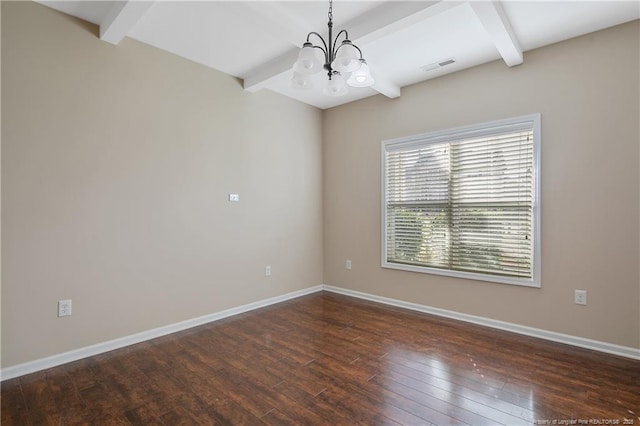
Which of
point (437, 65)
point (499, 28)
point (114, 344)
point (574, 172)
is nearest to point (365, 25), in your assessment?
point (499, 28)

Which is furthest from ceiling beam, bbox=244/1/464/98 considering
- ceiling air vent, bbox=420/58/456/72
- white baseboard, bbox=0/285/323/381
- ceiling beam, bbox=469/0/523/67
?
white baseboard, bbox=0/285/323/381

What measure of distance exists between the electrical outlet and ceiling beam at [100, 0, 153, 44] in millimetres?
2211

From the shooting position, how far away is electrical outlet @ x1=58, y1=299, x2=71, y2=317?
2541mm

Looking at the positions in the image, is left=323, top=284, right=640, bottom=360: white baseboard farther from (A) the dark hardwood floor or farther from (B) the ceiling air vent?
(B) the ceiling air vent

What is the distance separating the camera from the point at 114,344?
9.21ft

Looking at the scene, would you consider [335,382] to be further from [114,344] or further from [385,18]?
[385,18]

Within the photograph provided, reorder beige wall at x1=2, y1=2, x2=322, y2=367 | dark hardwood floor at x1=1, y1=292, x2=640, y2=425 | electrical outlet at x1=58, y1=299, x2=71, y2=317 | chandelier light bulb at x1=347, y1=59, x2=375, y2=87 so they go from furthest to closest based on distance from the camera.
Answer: electrical outlet at x1=58, y1=299, x2=71, y2=317, beige wall at x1=2, y1=2, x2=322, y2=367, chandelier light bulb at x1=347, y1=59, x2=375, y2=87, dark hardwood floor at x1=1, y1=292, x2=640, y2=425

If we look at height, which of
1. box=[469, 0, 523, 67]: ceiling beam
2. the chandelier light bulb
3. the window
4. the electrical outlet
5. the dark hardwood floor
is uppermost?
box=[469, 0, 523, 67]: ceiling beam

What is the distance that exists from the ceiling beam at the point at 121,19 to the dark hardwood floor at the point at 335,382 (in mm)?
2679

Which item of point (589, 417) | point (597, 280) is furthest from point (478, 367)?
point (597, 280)

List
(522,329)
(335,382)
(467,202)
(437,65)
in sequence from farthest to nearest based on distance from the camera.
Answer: (467,202) → (437,65) → (522,329) → (335,382)

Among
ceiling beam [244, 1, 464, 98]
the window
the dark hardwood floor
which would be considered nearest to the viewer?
the dark hardwood floor

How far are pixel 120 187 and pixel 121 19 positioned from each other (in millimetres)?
1343

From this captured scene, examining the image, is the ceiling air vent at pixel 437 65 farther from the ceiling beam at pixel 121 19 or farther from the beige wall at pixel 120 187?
the ceiling beam at pixel 121 19
